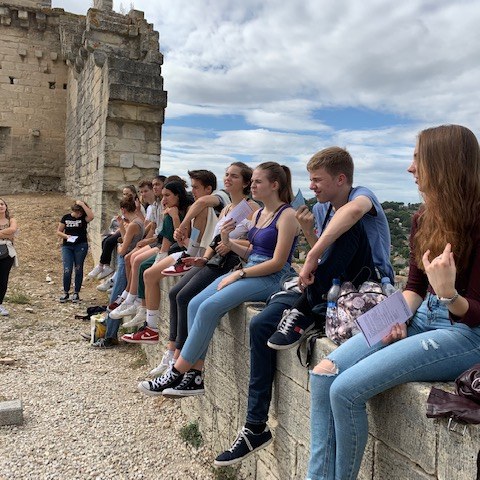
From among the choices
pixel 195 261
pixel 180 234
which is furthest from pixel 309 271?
pixel 180 234

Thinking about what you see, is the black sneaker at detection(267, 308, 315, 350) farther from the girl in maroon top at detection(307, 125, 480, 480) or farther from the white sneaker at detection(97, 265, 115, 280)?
the white sneaker at detection(97, 265, 115, 280)

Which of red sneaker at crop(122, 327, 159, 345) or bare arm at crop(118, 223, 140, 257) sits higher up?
bare arm at crop(118, 223, 140, 257)

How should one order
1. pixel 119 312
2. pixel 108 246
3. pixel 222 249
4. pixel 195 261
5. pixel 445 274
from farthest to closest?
pixel 108 246 → pixel 119 312 → pixel 195 261 → pixel 222 249 → pixel 445 274

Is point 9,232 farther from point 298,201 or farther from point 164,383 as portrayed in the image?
point 298,201

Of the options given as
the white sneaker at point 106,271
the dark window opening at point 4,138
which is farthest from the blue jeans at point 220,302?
the dark window opening at point 4,138

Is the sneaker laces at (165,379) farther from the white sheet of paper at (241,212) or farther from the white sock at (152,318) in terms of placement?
the white sock at (152,318)

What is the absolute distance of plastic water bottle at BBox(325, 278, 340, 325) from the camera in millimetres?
2461

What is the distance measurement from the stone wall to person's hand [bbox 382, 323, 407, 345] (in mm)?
240

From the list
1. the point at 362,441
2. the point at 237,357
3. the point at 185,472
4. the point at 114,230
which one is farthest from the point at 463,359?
the point at 114,230

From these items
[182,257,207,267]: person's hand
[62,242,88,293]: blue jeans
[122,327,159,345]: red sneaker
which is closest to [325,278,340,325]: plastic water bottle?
[182,257,207,267]: person's hand

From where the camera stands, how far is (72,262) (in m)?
8.92

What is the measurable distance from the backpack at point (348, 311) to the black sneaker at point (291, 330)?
0.14 metres

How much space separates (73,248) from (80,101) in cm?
601

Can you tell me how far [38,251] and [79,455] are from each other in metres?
8.37
